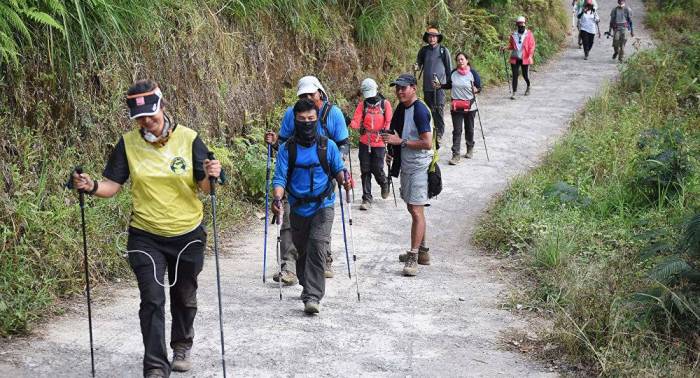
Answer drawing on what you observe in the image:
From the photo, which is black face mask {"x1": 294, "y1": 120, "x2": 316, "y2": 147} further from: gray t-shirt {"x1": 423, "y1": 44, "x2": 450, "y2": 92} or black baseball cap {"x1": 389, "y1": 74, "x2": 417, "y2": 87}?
gray t-shirt {"x1": 423, "y1": 44, "x2": 450, "y2": 92}

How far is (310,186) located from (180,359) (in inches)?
82.6

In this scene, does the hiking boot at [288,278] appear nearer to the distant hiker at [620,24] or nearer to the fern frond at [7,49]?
the fern frond at [7,49]

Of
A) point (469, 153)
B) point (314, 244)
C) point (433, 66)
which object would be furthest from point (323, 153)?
point (469, 153)

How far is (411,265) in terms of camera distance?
941 centimetres

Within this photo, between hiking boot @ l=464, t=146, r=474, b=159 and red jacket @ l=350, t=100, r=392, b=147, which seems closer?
red jacket @ l=350, t=100, r=392, b=147

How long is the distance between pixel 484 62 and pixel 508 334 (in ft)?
54.2

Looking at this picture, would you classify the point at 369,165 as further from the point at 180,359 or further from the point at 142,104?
the point at 142,104

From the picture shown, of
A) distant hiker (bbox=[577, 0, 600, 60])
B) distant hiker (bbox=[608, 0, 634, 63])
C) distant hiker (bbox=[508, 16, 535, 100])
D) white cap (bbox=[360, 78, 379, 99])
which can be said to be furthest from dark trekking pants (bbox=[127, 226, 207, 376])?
distant hiker (bbox=[577, 0, 600, 60])

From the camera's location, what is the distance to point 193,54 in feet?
37.0

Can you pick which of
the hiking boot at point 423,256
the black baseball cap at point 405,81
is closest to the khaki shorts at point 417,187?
the hiking boot at point 423,256

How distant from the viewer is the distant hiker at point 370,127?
1204cm

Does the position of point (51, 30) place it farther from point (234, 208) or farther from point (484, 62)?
point (484, 62)

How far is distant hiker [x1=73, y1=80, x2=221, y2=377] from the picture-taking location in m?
5.82

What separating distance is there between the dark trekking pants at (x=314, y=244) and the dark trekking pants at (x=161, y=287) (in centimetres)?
165
